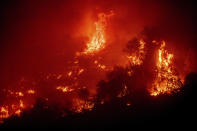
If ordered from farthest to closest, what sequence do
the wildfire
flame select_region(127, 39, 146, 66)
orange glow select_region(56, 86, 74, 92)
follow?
1. the wildfire
2. orange glow select_region(56, 86, 74, 92)
3. flame select_region(127, 39, 146, 66)

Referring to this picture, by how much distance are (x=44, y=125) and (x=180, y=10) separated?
1608cm

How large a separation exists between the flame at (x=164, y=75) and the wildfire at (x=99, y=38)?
4.75 m

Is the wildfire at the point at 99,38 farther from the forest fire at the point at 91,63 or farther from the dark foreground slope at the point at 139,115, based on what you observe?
the dark foreground slope at the point at 139,115

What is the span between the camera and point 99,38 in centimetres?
2116

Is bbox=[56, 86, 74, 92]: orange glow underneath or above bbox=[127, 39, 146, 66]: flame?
underneath

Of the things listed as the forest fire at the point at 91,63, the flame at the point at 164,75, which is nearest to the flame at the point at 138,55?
the forest fire at the point at 91,63

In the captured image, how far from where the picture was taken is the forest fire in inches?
615

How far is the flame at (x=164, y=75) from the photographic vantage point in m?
15.9

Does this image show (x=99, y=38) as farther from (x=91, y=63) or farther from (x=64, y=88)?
(x=64, y=88)

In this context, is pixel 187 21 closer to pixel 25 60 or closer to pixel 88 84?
pixel 88 84

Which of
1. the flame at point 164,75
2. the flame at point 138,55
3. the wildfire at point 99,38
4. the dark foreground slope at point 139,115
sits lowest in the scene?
the dark foreground slope at point 139,115

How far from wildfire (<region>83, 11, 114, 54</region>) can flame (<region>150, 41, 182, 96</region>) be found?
475 cm

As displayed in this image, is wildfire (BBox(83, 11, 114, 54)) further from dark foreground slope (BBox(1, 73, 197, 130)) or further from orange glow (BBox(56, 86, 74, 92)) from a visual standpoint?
dark foreground slope (BBox(1, 73, 197, 130))

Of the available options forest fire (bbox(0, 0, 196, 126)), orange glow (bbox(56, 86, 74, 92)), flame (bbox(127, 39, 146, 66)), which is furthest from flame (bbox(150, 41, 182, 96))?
orange glow (bbox(56, 86, 74, 92))
